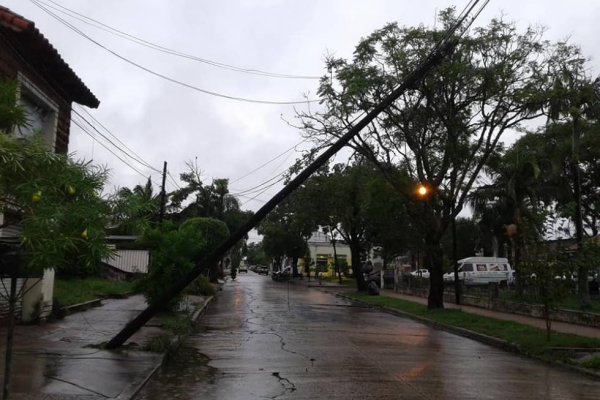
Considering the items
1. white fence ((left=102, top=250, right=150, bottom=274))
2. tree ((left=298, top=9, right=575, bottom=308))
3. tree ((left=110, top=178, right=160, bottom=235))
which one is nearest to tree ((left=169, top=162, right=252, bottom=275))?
white fence ((left=102, top=250, right=150, bottom=274))

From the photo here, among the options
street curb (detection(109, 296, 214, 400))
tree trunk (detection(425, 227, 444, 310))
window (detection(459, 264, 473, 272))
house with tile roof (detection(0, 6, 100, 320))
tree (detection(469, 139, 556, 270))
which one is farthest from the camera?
window (detection(459, 264, 473, 272))

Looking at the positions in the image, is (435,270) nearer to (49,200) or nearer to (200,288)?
(200,288)

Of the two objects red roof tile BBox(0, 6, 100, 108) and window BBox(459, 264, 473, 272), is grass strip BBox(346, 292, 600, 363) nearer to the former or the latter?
red roof tile BBox(0, 6, 100, 108)

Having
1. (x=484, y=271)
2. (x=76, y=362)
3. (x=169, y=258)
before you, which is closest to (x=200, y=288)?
(x=169, y=258)

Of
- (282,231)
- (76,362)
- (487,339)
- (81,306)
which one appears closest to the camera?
(76,362)

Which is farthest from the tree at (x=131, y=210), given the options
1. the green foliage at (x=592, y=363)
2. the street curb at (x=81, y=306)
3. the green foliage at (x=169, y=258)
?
the green foliage at (x=169, y=258)

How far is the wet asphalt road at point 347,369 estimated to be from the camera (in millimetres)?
9039

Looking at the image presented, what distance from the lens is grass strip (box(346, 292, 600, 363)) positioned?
13688mm

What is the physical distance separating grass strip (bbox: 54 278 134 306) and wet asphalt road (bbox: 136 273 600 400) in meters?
5.42

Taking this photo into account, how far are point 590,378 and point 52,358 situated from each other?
951 centimetres

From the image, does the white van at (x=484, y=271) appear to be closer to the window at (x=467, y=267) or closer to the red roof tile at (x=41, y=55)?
the window at (x=467, y=267)

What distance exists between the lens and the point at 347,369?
1092 cm

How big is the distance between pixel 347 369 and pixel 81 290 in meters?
16.7

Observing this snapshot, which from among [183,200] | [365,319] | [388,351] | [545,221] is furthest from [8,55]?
[183,200]
